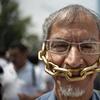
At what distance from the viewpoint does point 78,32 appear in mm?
2402

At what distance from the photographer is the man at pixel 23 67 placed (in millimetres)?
5873

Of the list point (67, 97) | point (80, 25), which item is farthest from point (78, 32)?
point (67, 97)

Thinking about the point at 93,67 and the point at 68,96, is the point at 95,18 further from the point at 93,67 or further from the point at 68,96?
the point at 68,96

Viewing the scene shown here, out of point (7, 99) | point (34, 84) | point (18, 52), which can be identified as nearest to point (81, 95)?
point (7, 99)

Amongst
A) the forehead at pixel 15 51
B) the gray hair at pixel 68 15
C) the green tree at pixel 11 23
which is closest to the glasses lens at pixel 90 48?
the gray hair at pixel 68 15

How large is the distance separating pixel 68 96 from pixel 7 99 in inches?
98.6

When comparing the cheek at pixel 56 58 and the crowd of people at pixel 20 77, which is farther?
the crowd of people at pixel 20 77

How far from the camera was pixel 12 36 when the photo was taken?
48.2 metres

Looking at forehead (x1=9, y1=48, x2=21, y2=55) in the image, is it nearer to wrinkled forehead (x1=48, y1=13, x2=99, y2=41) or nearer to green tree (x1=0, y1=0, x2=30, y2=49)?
wrinkled forehead (x1=48, y1=13, x2=99, y2=41)

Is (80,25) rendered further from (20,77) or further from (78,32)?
(20,77)

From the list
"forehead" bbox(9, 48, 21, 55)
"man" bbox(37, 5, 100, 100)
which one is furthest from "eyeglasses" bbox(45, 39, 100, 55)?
"forehead" bbox(9, 48, 21, 55)

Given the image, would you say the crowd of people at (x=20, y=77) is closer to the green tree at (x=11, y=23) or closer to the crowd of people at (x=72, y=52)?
the crowd of people at (x=72, y=52)

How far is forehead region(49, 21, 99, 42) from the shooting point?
2.40 m

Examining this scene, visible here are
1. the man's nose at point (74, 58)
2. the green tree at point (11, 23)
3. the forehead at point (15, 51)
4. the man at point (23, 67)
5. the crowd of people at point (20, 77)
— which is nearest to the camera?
the man's nose at point (74, 58)
